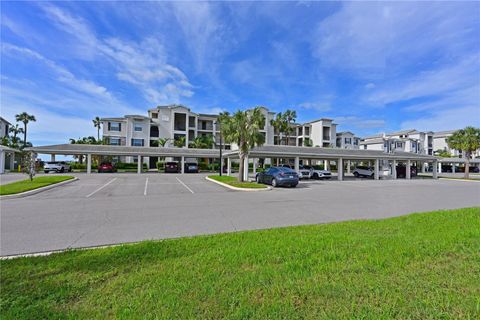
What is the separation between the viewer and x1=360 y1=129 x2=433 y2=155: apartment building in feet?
203

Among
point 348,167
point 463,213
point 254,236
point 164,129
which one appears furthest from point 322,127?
point 254,236

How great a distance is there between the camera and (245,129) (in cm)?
2091

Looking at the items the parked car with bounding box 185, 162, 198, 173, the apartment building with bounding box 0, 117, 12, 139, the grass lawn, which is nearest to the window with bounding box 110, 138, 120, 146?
the parked car with bounding box 185, 162, 198, 173

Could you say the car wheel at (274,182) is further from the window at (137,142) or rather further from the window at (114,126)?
the window at (114,126)

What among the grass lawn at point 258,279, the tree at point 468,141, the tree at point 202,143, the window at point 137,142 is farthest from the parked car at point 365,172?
the window at point 137,142

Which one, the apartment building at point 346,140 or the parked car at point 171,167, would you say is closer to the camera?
the parked car at point 171,167

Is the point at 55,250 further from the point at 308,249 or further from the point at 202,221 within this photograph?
the point at 308,249

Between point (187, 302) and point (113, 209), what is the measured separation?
25.3 feet

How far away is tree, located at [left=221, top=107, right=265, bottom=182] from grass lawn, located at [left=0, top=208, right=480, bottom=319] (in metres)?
15.9

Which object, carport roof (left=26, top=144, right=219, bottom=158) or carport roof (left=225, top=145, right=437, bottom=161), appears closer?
carport roof (left=225, top=145, right=437, bottom=161)

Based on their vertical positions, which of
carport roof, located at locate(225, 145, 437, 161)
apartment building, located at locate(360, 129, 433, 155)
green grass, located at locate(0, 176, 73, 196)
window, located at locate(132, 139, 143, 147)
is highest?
apartment building, located at locate(360, 129, 433, 155)

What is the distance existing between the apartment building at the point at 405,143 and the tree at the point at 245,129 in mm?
48362

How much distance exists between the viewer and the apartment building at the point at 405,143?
2441 inches

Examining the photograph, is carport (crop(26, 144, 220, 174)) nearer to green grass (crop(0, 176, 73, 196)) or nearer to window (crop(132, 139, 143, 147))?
window (crop(132, 139, 143, 147))
